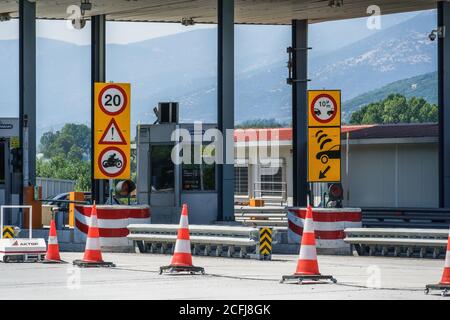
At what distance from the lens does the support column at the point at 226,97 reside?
33.5m

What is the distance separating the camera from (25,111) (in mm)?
36438

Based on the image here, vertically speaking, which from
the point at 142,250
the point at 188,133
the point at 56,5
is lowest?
the point at 142,250

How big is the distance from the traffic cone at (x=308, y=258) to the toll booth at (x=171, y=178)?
14.0m

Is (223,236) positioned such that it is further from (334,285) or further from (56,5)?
(56,5)

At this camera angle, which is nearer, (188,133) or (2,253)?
(2,253)

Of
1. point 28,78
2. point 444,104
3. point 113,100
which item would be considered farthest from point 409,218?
point 28,78

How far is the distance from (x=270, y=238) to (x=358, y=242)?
239 centimetres

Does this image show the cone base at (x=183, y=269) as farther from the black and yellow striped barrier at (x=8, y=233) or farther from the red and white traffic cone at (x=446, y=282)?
the black and yellow striped barrier at (x=8, y=233)

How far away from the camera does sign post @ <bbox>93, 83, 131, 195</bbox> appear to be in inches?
1072

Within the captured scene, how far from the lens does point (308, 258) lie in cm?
1906

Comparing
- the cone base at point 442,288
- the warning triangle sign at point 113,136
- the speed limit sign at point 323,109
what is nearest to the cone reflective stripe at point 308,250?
the cone base at point 442,288

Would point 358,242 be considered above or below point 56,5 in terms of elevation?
below
